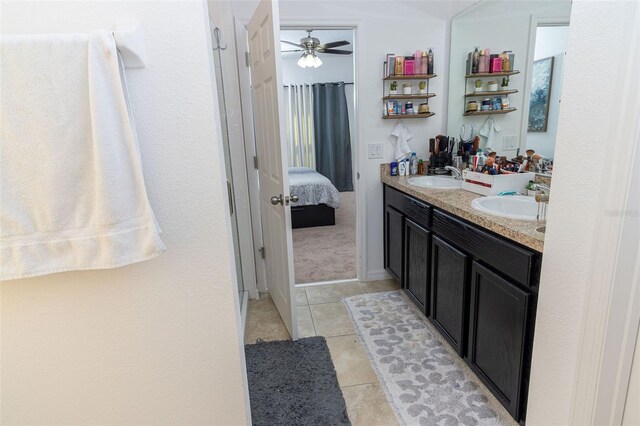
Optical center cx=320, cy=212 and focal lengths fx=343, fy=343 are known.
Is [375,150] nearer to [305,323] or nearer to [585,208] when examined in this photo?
[305,323]

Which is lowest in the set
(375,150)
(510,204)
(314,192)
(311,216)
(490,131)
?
(311,216)

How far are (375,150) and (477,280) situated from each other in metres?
1.42

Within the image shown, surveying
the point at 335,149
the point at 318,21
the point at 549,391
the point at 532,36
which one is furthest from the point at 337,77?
the point at 549,391

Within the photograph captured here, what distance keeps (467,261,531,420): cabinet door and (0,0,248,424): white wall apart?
3.38 feet

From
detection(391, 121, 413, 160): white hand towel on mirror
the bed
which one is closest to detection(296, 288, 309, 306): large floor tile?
detection(391, 121, 413, 160): white hand towel on mirror

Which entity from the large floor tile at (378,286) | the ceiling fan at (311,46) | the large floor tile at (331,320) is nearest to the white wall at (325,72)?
the ceiling fan at (311,46)

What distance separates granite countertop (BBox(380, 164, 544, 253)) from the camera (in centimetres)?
123

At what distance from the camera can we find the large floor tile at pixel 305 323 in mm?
2212

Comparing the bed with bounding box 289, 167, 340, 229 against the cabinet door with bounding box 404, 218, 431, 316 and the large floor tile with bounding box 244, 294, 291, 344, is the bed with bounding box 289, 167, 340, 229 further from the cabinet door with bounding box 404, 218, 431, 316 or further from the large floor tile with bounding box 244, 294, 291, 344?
the cabinet door with bounding box 404, 218, 431, 316

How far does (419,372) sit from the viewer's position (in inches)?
71.2

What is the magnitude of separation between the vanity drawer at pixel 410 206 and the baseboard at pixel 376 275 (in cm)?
64

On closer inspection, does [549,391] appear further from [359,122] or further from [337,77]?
[337,77]

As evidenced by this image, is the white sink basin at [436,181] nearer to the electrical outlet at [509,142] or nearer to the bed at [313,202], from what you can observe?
the electrical outlet at [509,142]

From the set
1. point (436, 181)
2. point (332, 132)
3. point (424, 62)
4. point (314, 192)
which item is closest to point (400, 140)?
point (436, 181)
